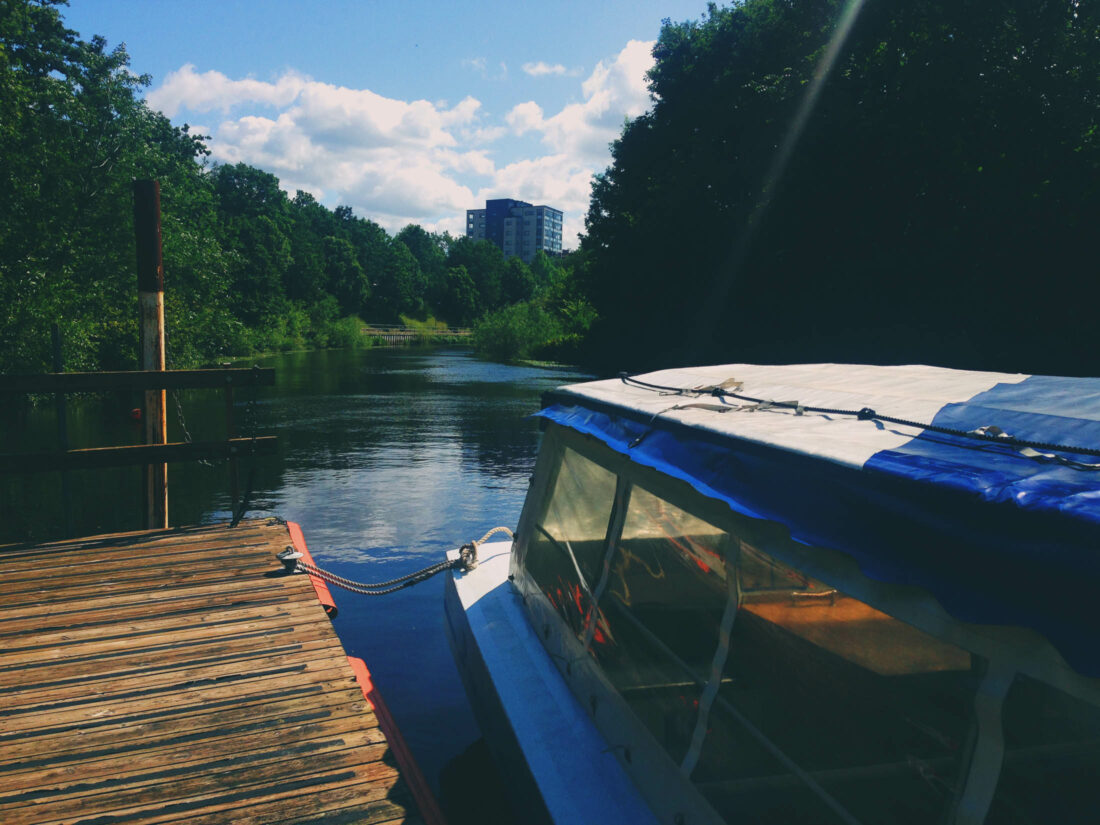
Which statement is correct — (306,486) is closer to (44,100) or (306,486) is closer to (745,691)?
(745,691)

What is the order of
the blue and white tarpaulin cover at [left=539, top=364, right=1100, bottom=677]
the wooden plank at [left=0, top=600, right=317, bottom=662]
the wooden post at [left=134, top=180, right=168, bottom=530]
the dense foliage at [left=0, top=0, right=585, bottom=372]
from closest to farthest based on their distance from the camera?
the blue and white tarpaulin cover at [left=539, top=364, right=1100, bottom=677] < the wooden plank at [left=0, top=600, right=317, bottom=662] < the wooden post at [left=134, top=180, right=168, bottom=530] < the dense foliage at [left=0, top=0, right=585, bottom=372]

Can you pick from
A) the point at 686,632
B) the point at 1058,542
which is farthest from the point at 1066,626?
the point at 686,632

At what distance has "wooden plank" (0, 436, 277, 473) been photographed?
609 cm

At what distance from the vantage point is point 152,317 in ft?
24.3

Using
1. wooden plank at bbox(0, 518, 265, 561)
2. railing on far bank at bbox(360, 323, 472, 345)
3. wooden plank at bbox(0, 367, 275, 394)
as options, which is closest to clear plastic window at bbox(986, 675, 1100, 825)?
wooden plank at bbox(0, 367, 275, 394)

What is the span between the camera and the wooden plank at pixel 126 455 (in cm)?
609

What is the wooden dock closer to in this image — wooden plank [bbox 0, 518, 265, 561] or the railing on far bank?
wooden plank [bbox 0, 518, 265, 561]

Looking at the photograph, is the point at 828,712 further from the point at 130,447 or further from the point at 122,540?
the point at 122,540

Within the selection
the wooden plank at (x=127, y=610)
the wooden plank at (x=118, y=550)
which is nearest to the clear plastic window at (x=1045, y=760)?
the wooden plank at (x=127, y=610)

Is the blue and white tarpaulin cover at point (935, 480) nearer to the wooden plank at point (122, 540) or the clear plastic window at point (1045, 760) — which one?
the clear plastic window at point (1045, 760)

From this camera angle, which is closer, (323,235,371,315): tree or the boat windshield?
the boat windshield

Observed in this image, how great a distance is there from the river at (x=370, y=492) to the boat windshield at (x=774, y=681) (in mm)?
2306

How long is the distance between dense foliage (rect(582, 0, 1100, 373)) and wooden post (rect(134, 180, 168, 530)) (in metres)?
Answer: 24.4

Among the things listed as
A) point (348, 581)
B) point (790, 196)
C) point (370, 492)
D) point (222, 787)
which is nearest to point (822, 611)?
point (222, 787)
